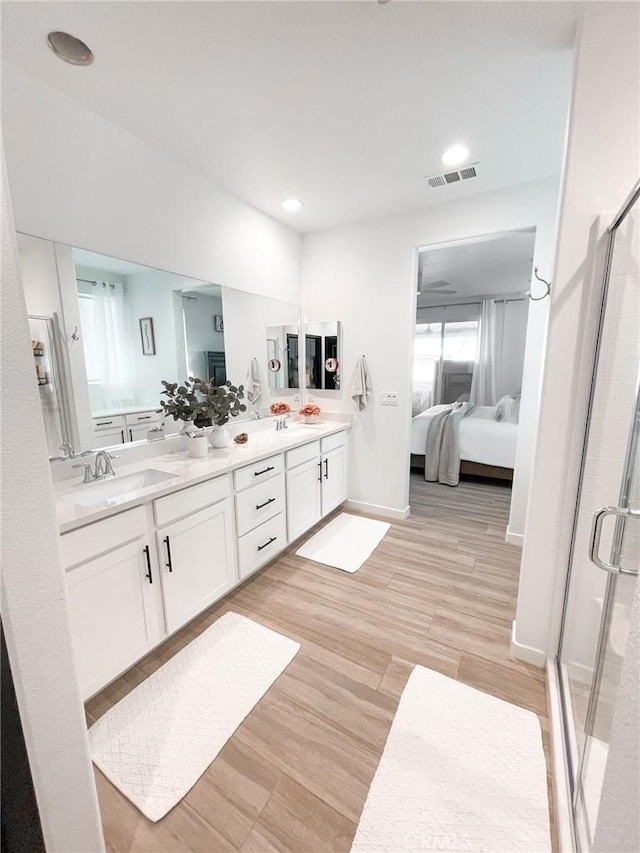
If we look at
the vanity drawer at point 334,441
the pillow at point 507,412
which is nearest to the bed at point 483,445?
the pillow at point 507,412

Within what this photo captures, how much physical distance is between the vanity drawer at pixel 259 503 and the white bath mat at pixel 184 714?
1.94ft

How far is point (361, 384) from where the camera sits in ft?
10.3

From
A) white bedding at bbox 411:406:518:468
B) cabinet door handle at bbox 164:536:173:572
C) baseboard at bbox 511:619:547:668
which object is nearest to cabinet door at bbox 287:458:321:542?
cabinet door handle at bbox 164:536:173:572

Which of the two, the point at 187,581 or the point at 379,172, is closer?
the point at 187,581

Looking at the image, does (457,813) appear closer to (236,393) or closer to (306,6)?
(236,393)

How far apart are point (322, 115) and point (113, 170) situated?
1.14 m

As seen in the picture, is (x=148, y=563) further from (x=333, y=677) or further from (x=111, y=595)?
A: (x=333, y=677)

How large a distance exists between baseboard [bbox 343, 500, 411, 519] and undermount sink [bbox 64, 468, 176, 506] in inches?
80.6

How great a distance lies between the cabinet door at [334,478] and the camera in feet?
9.77

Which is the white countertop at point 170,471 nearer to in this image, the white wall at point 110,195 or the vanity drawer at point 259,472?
the vanity drawer at point 259,472

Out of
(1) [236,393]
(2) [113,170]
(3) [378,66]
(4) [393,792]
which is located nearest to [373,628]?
(4) [393,792]

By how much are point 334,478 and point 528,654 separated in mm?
1827

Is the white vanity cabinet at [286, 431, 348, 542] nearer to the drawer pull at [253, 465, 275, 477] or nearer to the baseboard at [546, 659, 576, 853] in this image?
the drawer pull at [253, 465, 275, 477]

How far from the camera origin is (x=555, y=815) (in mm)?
1118
